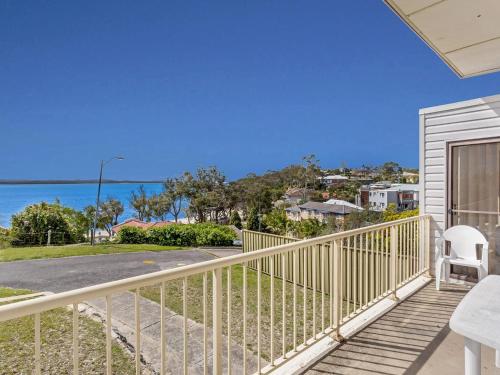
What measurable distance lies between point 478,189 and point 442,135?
0.83 meters

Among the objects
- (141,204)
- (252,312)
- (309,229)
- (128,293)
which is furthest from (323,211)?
(141,204)

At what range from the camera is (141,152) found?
10781 cm

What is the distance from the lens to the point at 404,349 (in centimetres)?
240

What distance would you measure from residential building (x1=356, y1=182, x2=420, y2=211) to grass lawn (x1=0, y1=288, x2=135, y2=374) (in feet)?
82.4

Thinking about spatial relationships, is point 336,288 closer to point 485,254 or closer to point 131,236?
point 485,254

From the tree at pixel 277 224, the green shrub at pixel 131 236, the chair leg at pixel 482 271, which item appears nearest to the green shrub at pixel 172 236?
the green shrub at pixel 131 236

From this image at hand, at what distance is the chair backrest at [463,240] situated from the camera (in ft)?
12.3

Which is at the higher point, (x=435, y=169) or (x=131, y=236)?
(x=435, y=169)

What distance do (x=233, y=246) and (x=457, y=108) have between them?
45.9 feet

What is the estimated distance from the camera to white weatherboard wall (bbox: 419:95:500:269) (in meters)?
3.83

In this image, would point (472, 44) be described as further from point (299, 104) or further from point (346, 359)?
point (299, 104)

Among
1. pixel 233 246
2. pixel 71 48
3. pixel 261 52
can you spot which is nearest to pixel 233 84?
pixel 261 52

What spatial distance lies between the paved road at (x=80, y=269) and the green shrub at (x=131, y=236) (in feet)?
18.3

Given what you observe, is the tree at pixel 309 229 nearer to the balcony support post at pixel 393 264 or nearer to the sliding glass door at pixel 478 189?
the sliding glass door at pixel 478 189
